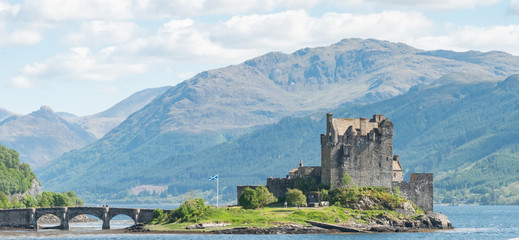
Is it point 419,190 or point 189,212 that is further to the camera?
point 419,190

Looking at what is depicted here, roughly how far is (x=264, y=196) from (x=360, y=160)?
19405 mm

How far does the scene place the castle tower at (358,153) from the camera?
19062 centimetres

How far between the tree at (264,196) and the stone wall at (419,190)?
24.6 meters

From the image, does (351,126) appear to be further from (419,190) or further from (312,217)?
(312,217)

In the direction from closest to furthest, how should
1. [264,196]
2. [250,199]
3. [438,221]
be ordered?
[250,199], [264,196], [438,221]

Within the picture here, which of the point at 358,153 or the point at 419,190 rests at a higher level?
the point at 358,153

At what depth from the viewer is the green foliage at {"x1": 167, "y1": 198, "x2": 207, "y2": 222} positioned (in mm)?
190500

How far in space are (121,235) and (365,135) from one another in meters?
49.6

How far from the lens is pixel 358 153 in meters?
191

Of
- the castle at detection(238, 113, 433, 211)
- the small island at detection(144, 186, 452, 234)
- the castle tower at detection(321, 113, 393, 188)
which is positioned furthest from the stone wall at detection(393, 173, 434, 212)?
the castle tower at detection(321, 113, 393, 188)

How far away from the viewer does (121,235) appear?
19050 centimetres

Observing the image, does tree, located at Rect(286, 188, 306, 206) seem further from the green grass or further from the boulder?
the boulder

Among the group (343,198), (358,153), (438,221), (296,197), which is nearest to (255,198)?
(296,197)

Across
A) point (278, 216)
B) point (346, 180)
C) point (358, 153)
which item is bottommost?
point (278, 216)
